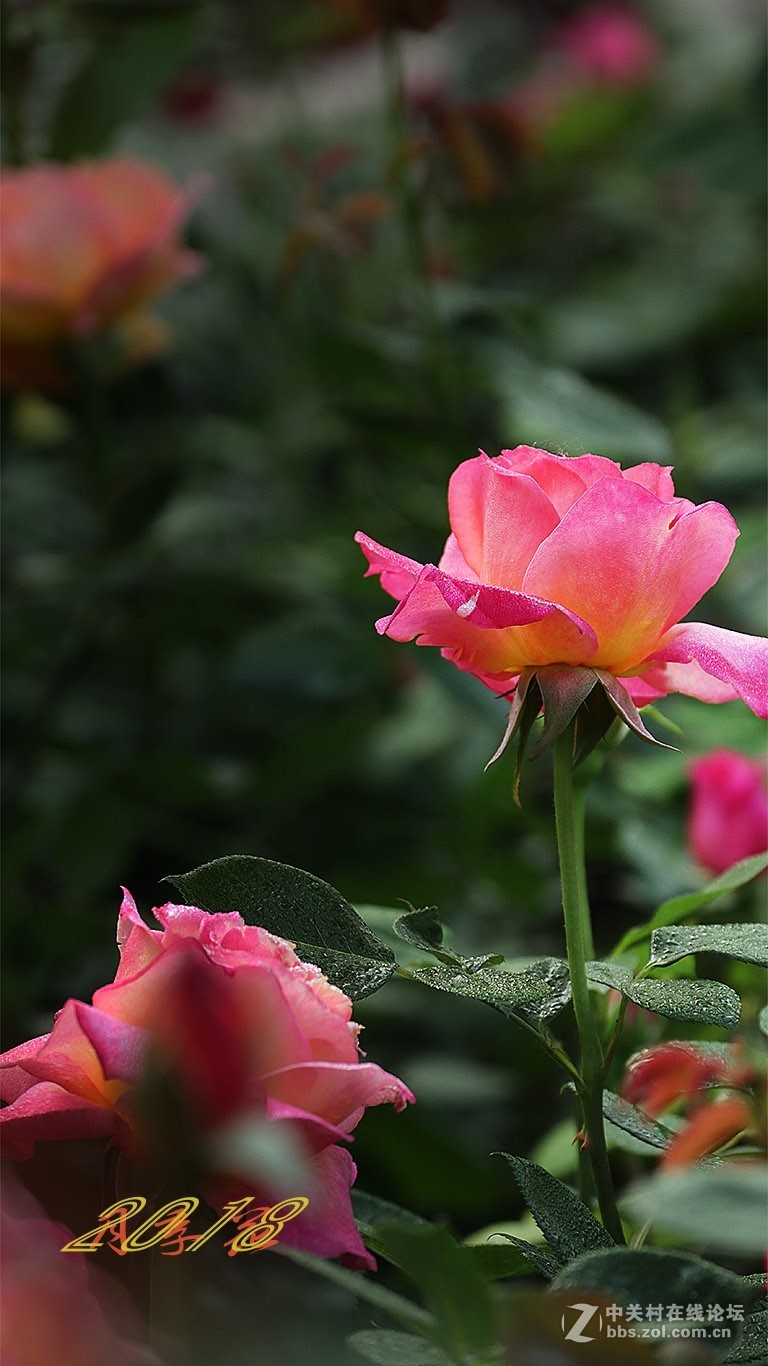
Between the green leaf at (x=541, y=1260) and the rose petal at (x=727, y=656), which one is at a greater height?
the rose petal at (x=727, y=656)

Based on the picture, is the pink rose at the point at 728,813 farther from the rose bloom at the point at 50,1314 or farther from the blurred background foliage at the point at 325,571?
the rose bloom at the point at 50,1314

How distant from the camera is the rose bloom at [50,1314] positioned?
0.21 meters

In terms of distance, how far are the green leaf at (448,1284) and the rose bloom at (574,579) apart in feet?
0.36

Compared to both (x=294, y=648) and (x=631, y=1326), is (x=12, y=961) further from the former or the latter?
(x=631, y=1326)

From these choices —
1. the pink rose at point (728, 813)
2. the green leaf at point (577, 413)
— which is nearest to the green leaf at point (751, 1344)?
the pink rose at point (728, 813)

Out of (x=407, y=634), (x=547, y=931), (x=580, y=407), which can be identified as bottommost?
(x=547, y=931)

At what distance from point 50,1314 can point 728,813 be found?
368 mm

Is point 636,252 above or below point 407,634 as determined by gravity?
below

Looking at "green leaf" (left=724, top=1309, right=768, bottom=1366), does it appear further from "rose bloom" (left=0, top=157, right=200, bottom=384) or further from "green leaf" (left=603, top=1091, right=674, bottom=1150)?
"rose bloom" (left=0, top=157, right=200, bottom=384)

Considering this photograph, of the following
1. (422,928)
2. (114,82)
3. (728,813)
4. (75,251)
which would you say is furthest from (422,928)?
(114,82)

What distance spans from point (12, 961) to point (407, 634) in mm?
454

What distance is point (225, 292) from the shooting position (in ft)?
3.48

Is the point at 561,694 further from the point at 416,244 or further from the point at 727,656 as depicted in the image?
the point at 416,244

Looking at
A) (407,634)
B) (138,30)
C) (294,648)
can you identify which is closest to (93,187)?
(138,30)
